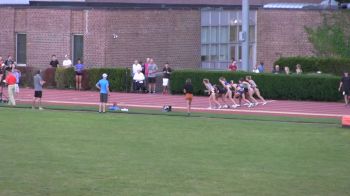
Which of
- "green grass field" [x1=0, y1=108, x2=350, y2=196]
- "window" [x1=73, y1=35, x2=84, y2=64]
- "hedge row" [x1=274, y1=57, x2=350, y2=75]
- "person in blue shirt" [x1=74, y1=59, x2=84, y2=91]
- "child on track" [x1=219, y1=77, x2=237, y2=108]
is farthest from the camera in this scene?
"window" [x1=73, y1=35, x2=84, y2=64]

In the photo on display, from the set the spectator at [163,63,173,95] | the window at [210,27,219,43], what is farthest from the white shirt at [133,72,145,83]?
the window at [210,27,219,43]

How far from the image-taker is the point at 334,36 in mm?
51094

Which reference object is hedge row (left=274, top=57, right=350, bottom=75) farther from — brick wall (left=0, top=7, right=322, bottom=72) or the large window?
the large window

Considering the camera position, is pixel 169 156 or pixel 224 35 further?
pixel 224 35

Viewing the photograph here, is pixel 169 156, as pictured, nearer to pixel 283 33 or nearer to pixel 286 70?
pixel 286 70

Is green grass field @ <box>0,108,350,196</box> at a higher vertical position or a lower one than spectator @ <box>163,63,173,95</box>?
lower

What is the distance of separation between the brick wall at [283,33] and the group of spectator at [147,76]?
348 inches

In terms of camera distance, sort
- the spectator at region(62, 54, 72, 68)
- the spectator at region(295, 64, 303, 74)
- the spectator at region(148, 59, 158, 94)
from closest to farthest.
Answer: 1. the spectator at region(295, 64, 303, 74)
2. the spectator at region(148, 59, 158, 94)
3. the spectator at region(62, 54, 72, 68)

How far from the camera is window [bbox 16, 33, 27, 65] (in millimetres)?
53625

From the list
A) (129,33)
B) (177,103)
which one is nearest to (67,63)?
(129,33)

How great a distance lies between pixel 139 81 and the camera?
1885 inches

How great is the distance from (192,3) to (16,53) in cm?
1320

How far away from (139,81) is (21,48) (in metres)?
9.71

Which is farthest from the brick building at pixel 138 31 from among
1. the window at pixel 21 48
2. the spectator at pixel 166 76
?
the spectator at pixel 166 76
